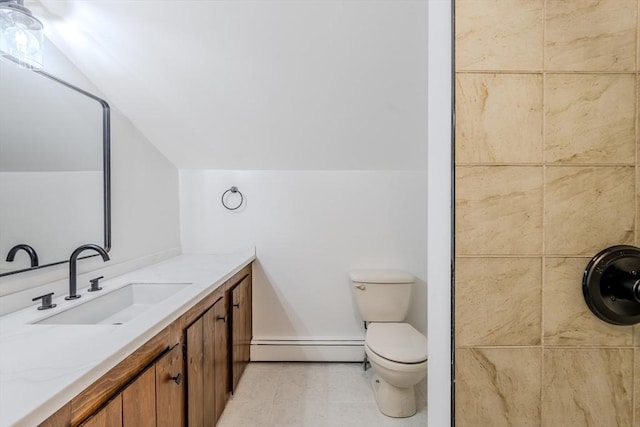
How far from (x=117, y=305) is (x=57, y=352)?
78 centimetres

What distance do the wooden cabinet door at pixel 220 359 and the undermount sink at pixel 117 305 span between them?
0.82ft

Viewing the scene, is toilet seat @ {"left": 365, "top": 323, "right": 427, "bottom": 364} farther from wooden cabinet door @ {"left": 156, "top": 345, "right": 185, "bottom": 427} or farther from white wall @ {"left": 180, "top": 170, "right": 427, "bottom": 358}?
wooden cabinet door @ {"left": 156, "top": 345, "right": 185, "bottom": 427}

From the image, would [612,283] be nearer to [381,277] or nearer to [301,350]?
[381,277]

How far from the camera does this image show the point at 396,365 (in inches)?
63.7

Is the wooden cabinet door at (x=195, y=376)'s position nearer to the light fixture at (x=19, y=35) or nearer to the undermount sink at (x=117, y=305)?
the undermount sink at (x=117, y=305)

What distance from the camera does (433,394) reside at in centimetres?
69

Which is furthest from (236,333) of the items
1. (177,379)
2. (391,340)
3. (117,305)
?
(391,340)

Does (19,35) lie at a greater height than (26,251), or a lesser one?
greater

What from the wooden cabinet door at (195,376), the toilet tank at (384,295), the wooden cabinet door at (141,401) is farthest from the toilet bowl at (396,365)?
the wooden cabinet door at (141,401)

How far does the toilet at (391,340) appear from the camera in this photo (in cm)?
164

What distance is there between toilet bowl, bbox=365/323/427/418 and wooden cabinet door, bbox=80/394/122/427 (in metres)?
1.27

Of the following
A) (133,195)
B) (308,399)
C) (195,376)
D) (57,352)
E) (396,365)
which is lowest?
(308,399)

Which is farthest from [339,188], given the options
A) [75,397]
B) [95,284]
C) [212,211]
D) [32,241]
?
[75,397]

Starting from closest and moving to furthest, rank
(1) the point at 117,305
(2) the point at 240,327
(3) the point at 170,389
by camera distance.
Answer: (3) the point at 170,389
(1) the point at 117,305
(2) the point at 240,327
